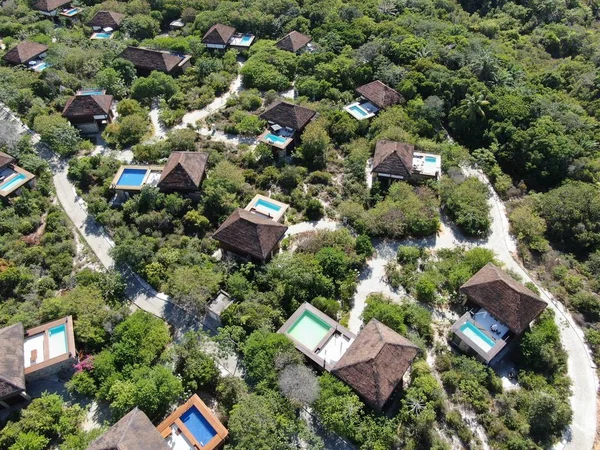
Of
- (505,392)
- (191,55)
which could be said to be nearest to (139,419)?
(505,392)

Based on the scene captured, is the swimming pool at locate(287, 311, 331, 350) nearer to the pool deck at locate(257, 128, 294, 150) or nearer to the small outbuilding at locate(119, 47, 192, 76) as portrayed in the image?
the pool deck at locate(257, 128, 294, 150)

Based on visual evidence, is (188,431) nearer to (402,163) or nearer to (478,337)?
(478,337)

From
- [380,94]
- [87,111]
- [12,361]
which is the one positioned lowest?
[12,361]

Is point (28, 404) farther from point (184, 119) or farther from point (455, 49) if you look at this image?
point (455, 49)

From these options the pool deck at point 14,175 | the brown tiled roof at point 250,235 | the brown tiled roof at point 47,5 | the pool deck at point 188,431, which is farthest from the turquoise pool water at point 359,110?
the brown tiled roof at point 47,5

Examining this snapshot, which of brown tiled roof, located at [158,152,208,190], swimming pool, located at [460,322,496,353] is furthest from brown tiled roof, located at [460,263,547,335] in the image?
brown tiled roof, located at [158,152,208,190]

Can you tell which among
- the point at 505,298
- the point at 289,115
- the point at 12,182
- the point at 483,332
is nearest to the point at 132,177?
the point at 12,182
